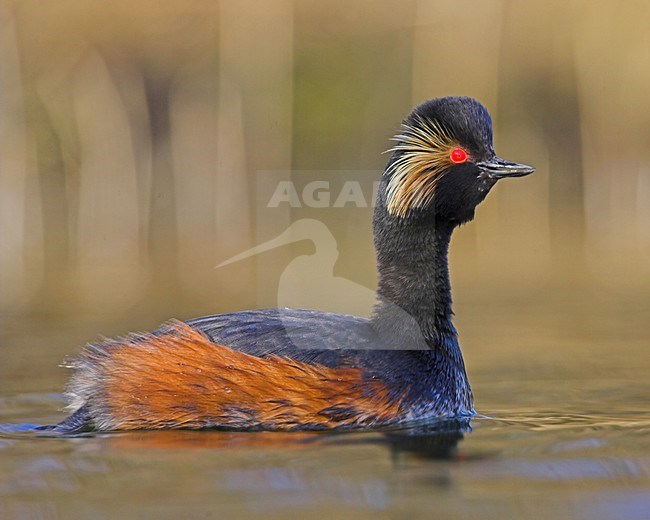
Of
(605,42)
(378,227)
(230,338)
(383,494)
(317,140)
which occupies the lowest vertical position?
(383,494)

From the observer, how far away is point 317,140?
19.5 m

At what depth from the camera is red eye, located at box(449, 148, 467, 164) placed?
732 centimetres

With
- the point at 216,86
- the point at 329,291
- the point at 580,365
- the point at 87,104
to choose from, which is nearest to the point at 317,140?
the point at 216,86

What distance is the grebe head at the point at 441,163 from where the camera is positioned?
724cm

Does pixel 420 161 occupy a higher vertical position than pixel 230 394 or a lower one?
higher

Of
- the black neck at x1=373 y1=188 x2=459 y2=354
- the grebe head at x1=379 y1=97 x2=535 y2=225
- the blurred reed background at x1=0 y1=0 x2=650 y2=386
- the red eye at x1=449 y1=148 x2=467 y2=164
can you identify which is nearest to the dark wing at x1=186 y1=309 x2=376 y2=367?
the black neck at x1=373 y1=188 x2=459 y2=354

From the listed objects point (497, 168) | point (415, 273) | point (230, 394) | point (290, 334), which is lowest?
point (230, 394)

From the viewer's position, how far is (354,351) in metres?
6.96

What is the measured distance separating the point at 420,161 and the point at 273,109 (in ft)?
36.0

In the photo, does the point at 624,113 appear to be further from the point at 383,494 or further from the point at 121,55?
the point at 383,494

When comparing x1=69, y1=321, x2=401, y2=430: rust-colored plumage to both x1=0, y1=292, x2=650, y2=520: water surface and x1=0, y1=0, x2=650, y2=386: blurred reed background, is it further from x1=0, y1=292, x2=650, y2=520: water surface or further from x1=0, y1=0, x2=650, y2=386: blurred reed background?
x1=0, y1=0, x2=650, y2=386: blurred reed background

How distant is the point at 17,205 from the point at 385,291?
35.3ft

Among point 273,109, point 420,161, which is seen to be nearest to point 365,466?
point 420,161

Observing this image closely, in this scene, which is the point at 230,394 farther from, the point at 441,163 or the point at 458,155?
the point at 458,155
